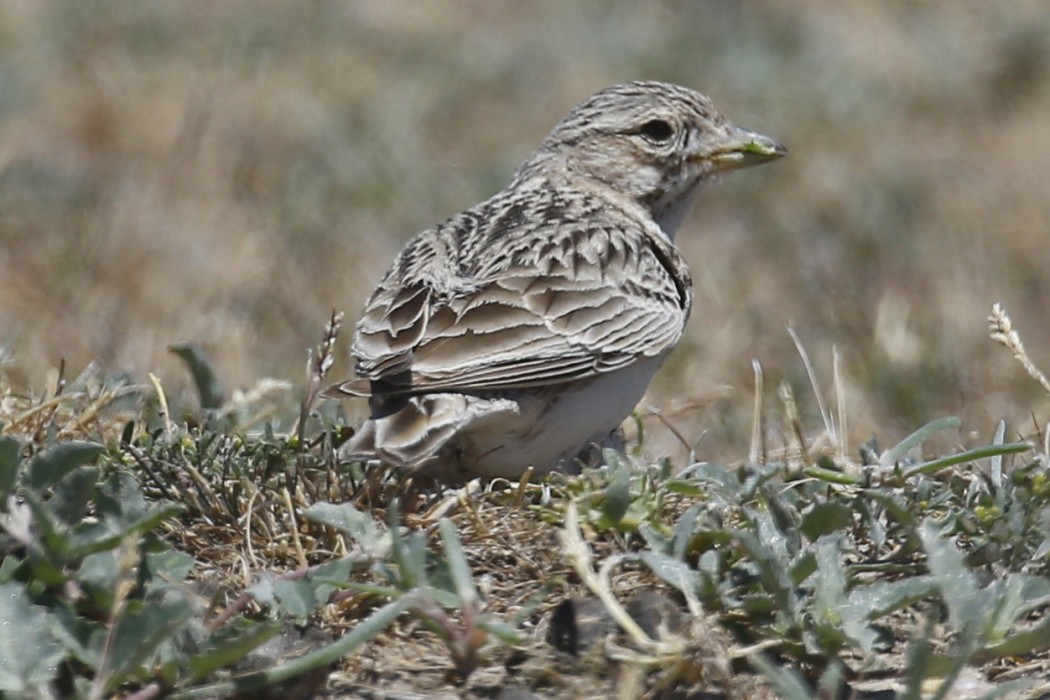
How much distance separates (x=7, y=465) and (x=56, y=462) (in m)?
0.11

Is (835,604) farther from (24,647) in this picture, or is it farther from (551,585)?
(24,647)

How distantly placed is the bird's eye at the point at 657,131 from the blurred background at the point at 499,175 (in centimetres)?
113

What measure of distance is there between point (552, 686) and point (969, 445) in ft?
7.55

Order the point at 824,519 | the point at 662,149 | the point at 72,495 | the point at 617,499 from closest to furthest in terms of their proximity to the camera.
→ 1. the point at 72,495
2. the point at 824,519
3. the point at 617,499
4. the point at 662,149

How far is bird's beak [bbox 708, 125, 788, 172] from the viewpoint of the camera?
7.02 meters

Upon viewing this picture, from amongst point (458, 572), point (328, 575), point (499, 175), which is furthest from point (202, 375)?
point (499, 175)

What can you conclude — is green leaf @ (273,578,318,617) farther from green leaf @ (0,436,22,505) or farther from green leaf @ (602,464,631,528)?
green leaf @ (602,464,631,528)

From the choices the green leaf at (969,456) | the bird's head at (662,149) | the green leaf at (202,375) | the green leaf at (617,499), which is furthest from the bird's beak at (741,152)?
the green leaf at (617,499)

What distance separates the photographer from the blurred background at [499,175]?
25.8 feet

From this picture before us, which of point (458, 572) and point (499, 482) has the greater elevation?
point (458, 572)

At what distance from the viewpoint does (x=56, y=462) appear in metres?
3.90

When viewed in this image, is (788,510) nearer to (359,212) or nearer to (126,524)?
(126,524)

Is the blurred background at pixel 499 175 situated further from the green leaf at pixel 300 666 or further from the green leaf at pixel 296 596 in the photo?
the green leaf at pixel 300 666

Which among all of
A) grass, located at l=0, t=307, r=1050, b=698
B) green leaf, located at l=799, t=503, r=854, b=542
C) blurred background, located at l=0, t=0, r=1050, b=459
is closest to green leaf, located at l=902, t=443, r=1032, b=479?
grass, located at l=0, t=307, r=1050, b=698
